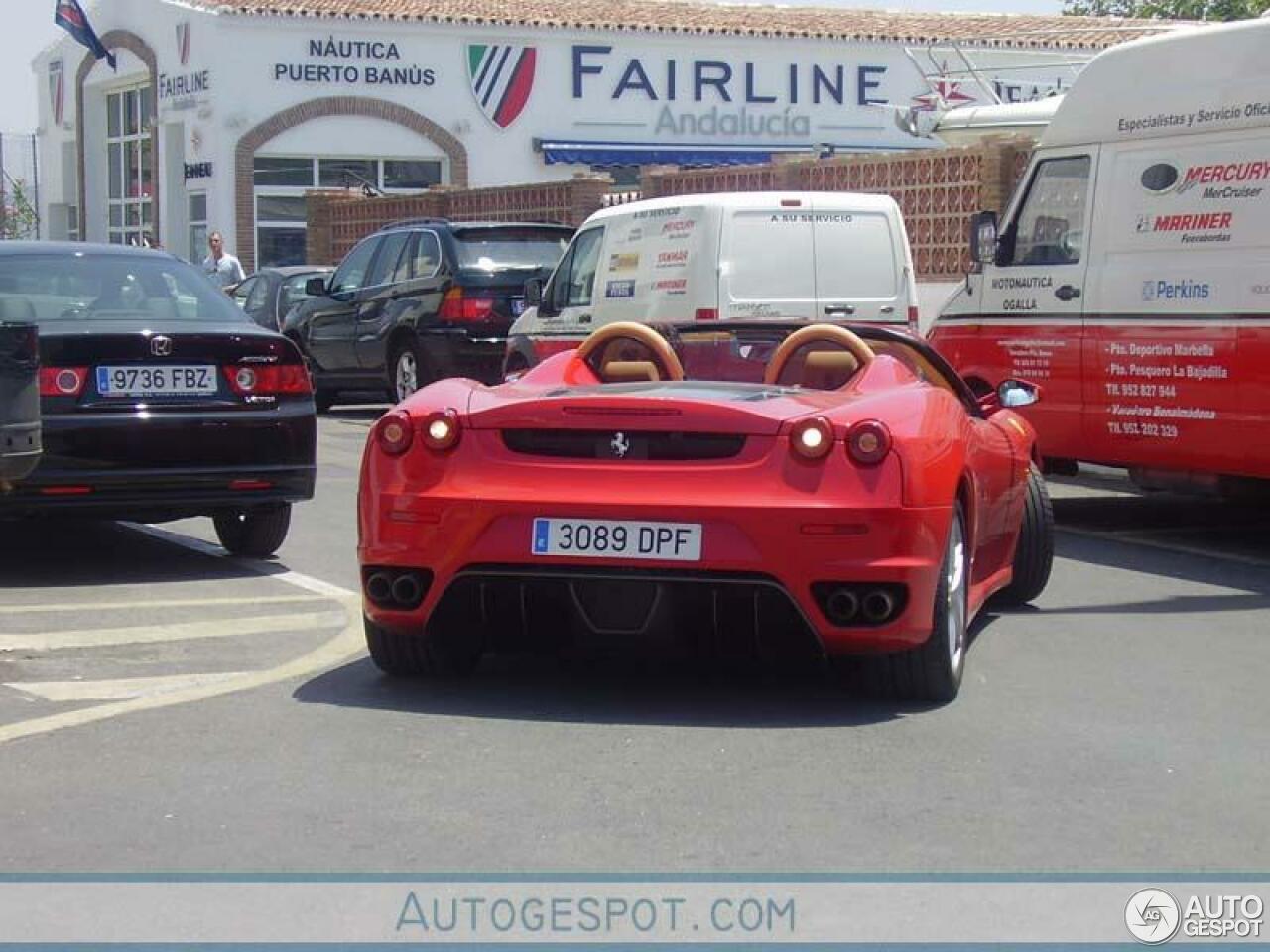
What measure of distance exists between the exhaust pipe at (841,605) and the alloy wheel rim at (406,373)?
12.9 m

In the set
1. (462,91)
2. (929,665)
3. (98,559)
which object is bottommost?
(98,559)

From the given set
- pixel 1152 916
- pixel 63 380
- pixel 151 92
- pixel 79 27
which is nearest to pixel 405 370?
pixel 63 380

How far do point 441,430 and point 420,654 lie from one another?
2.59ft

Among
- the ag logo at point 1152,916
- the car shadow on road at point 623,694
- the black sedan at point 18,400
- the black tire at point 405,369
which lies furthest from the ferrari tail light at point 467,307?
the ag logo at point 1152,916

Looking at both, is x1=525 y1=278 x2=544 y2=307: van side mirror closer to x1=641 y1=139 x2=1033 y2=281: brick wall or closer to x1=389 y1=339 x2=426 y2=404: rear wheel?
x1=389 y1=339 x2=426 y2=404: rear wheel

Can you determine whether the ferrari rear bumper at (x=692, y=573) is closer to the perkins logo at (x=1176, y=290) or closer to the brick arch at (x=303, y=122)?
the perkins logo at (x=1176, y=290)

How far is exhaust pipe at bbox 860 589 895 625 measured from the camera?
249 inches

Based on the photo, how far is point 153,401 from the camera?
9.46 metres

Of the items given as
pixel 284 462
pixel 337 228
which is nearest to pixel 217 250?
pixel 337 228

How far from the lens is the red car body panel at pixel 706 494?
6316 millimetres

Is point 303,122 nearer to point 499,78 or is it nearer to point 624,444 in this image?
point 499,78

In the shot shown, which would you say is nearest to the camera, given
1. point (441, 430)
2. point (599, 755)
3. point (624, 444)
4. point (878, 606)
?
point (599, 755)

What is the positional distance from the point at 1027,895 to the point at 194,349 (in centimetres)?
584

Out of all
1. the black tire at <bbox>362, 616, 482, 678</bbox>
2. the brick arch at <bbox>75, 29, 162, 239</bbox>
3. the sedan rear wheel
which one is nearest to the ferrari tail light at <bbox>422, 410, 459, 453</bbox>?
the black tire at <bbox>362, 616, 482, 678</bbox>
